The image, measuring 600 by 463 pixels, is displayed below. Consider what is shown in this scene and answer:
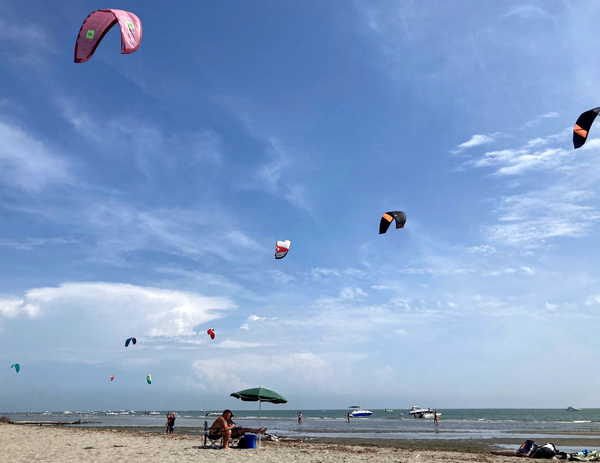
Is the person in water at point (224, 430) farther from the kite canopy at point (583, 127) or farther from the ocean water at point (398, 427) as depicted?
the ocean water at point (398, 427)

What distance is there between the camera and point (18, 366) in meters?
44.4

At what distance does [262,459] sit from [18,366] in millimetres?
39860

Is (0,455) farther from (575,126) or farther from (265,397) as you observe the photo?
(575,126)

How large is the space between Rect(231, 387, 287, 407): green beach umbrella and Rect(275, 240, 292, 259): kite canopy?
20.3ft

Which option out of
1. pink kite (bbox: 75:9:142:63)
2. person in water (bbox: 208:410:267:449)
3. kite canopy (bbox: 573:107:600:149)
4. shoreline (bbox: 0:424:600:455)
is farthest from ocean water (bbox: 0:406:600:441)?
pink kite (bbox: 75:9:142:63)

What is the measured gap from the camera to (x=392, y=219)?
21.4 m

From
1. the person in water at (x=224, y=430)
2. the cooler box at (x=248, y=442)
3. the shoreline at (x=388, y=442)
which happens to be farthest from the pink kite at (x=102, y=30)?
the shoreline at (x=388, y=442)

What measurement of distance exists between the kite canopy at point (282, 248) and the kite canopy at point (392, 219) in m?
4.74

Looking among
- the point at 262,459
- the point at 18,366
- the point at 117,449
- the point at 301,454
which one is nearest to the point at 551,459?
the point at 301,454

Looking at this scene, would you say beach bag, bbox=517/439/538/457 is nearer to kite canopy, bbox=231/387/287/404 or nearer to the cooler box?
kite canopy, bbox=231/387/287/404

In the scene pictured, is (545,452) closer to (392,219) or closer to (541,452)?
(541,452)

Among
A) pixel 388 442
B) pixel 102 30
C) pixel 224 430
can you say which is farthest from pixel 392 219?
pixel 102 30

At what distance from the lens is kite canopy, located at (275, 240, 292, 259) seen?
74.2 feet

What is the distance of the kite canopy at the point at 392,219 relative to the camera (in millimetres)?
20933
